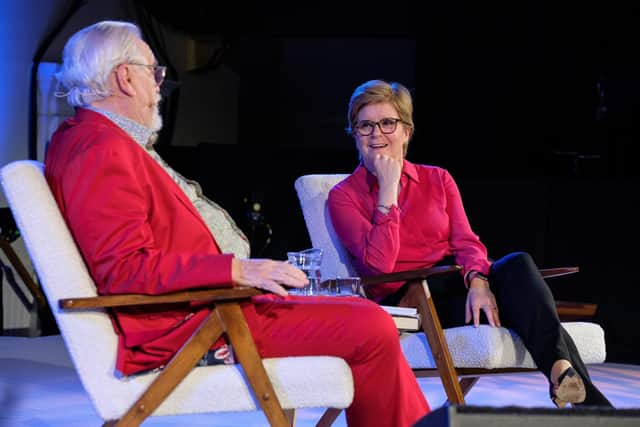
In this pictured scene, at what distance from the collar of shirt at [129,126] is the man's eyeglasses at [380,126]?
115cm

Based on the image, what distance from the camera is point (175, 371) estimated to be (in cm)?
210

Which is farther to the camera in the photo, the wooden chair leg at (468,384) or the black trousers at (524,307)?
the wooden chair leg at (468,384)

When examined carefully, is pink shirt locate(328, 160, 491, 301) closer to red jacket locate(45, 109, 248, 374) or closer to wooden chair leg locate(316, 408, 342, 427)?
wooden chair leg locate(316, 408, 342, 427)

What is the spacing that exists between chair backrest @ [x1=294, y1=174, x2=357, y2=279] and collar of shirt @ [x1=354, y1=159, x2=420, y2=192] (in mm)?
141

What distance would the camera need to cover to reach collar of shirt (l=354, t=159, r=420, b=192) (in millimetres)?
3352

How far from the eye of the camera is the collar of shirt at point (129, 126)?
7.59 feet

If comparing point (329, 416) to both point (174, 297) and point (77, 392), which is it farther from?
point (77, 392)

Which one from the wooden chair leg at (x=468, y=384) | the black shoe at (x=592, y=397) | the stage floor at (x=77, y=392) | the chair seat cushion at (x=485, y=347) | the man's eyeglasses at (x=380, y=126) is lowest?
the stage floor at (x=77, y=392)

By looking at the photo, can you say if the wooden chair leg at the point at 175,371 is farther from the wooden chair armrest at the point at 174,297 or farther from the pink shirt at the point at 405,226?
the pink shirt at the point at 405,226

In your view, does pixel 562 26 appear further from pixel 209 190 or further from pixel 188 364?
pixel 188 364

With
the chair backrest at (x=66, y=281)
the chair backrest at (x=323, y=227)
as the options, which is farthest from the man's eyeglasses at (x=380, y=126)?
the chair backrest at (x=66, y=281)

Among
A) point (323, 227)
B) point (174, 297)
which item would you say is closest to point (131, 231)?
point (174, 297)

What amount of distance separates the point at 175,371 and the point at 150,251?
28cm

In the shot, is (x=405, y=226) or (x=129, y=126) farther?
(x=405, y=226)
